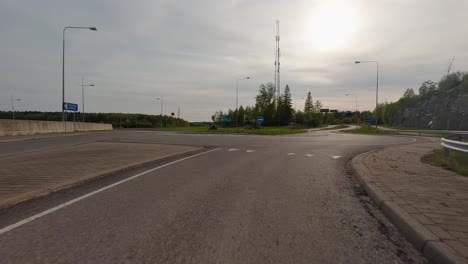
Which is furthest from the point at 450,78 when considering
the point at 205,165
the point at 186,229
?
the point at 186,229

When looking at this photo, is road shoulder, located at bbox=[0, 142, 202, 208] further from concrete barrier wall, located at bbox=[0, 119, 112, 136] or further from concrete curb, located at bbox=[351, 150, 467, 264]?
concrete barrier wall, located at bbox=[0, 119, 112, 136]

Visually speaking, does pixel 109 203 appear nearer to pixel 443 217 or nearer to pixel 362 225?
pixel 362 225

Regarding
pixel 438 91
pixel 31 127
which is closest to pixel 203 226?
pixel 31 127

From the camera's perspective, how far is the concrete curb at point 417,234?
3.80m

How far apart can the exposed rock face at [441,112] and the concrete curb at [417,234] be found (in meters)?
79.8

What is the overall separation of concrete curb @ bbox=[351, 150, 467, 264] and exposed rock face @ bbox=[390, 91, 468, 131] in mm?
79818

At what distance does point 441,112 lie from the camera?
8688cm

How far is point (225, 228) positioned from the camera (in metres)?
5.05

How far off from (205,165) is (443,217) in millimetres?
8537

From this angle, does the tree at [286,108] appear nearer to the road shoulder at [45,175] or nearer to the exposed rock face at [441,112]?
the exposed rock face at [441,112]

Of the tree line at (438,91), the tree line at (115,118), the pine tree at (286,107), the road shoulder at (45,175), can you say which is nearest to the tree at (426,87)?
the tree line at (438,91)

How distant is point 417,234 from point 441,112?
95685 mm

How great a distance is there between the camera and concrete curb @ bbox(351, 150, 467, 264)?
12.5ft

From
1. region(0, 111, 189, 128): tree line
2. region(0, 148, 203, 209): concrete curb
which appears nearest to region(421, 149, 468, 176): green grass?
region(0, 148, 203, 209): concrete curb
